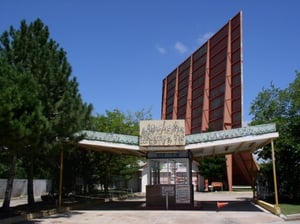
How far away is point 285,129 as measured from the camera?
26422 mm

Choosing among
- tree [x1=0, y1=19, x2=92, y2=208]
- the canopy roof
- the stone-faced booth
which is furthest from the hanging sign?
tree [x1=0, y1=19, x2=92, y2=208]

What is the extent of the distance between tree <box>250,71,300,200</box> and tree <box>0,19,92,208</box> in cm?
1288

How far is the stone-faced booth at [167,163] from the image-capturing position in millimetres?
22297

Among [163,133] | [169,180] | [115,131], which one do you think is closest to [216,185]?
[115,131]

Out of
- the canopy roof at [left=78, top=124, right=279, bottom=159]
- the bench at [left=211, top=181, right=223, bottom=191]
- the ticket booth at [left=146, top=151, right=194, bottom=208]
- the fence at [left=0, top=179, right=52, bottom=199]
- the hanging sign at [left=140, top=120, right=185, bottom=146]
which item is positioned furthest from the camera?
the bench at [left=211, top=181, right=223, bottom=191]

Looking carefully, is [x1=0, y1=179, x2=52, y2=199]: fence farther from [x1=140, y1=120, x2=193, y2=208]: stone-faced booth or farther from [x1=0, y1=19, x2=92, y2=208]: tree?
[x1=0, y1=19, x2=92, y2=208]: tree

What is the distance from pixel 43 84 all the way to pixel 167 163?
30.0 ft

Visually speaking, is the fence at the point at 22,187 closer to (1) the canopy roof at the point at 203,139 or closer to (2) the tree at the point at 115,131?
(2) the tree at the point at 115,131

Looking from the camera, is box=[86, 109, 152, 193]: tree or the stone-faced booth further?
box=[86, 109, 152, 193]: tree

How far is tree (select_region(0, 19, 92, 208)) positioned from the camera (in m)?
14.4

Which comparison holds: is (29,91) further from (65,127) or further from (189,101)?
(189,101)

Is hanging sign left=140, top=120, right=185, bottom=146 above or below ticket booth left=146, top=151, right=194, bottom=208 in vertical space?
above

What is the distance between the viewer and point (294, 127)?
26.0 meters

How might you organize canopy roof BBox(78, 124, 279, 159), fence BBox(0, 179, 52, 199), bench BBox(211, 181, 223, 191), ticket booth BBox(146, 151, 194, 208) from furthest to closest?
bench BBox(211, 181, 223, 191), fence BBox(0, 179, 52, 199), ticket booth BBox(146, 151, 194, 208), canopy roof BBox(78, 124, 279, 159)
